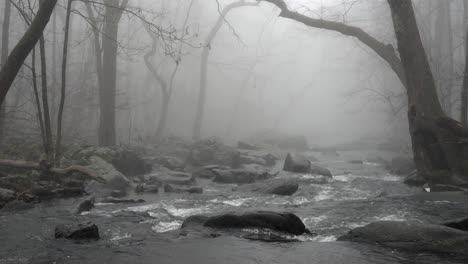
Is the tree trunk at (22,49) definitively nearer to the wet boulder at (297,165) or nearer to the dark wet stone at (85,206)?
the dark wet stone at (85,206)

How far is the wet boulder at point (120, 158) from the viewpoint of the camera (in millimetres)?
11559

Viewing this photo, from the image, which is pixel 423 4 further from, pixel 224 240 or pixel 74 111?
pixel 224 240

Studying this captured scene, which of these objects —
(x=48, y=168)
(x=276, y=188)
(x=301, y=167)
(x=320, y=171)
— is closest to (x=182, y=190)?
(x=276, y=188)

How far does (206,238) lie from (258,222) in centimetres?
77

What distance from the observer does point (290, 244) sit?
16.2 feet

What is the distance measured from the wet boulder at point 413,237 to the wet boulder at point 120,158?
26.2ft

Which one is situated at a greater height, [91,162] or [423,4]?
[423,4]

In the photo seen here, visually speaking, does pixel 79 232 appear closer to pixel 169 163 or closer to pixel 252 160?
pixel 169 163

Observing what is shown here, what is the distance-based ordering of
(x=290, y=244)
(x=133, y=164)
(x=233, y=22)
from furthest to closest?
(x=233, y=22)
(x=133, y=164)
(x=290, y=244)

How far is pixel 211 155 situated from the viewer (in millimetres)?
16703

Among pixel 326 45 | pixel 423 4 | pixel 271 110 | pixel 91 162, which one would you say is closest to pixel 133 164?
pixel 91 162

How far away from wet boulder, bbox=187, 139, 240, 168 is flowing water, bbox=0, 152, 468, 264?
20.5ft

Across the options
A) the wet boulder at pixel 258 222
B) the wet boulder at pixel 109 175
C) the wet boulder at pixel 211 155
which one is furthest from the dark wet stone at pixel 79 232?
the wet boulder at pixel 211 155

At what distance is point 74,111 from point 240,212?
602 inches
